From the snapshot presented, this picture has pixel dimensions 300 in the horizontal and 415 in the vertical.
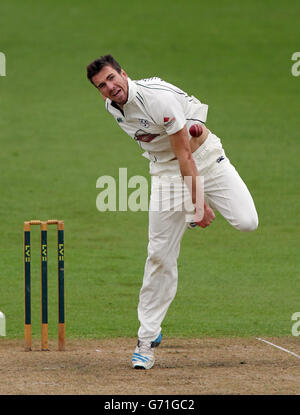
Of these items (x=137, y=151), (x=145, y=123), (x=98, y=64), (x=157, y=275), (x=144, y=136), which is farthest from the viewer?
(x=137, y=151)

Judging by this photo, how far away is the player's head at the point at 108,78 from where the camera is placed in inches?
258

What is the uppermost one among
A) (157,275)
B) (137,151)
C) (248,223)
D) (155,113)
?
(137,151)

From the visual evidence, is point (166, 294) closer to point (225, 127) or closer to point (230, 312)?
point (230, 312)

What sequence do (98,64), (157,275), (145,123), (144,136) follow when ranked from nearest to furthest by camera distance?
(98,64)
(145,123)
(144,136)
(157,275)

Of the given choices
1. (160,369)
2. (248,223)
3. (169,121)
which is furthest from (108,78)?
(160,369)

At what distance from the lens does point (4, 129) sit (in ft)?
60.6

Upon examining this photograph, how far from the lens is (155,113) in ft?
21.7

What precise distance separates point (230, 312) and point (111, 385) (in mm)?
3070

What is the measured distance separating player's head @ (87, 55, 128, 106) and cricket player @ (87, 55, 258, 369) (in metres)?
0.03

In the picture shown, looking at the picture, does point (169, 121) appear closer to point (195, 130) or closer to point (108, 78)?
point (195, 130)

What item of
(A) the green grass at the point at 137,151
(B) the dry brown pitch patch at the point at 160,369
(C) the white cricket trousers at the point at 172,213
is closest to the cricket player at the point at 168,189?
(C) the white cricket trousers at the point at 172,213

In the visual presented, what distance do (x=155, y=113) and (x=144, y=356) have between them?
5.99 feet

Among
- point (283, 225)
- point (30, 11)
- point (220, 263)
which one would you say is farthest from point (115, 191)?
point (30, 11)

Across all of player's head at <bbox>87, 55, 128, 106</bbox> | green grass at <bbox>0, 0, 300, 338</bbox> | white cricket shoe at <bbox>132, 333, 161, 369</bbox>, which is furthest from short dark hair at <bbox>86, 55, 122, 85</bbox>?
green grass at <bbox>0, 0, 300, 338</bbox>
